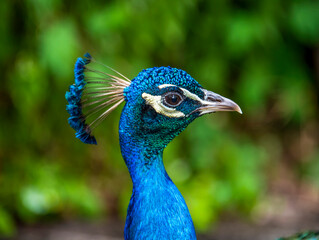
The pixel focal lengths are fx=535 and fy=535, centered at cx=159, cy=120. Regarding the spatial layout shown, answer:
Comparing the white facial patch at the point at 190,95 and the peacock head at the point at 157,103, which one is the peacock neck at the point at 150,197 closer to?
the peacock head at the point at 157,103

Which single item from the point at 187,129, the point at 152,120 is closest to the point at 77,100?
the point at 152,120

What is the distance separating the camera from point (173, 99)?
150 centimetres

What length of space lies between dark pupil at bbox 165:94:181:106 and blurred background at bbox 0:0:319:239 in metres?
1.56

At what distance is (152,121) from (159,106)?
0.15 ft

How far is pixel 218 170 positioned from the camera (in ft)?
11.7

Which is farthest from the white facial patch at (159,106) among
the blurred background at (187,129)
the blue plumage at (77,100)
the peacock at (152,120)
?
the blurred background at (187,129)

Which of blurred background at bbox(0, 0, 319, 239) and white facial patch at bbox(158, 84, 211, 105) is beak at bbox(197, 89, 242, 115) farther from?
blurred background at bbox(0, 0, 319, 239)

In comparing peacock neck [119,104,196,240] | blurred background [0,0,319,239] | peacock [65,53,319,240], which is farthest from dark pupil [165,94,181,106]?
blurred background [0,0,319,239]

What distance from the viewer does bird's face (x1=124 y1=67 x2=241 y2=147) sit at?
149 cm

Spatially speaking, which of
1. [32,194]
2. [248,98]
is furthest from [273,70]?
[32,194]

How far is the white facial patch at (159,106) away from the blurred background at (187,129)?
60.8 inches

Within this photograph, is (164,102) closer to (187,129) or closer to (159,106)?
(159,106)

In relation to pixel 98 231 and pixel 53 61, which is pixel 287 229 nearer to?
pixel 98 231

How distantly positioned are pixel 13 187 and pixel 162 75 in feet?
6.45
